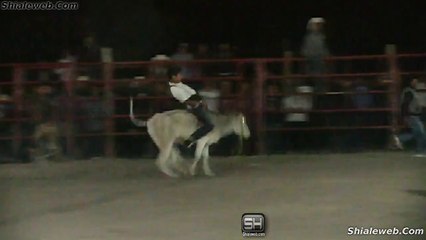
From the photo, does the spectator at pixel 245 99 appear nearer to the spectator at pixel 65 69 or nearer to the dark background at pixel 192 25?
the dark background at pixel 192 25

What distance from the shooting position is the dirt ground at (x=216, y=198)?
7.39m

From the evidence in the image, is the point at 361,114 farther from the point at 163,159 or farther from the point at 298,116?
the point at 163,159

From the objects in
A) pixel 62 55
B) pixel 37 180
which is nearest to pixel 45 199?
pixel 37 180

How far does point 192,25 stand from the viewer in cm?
804

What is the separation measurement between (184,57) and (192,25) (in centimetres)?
30

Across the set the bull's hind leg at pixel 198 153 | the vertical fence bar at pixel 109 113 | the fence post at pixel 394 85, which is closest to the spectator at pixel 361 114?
the fence post at pixel 394 85

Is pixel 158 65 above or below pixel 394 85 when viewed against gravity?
above

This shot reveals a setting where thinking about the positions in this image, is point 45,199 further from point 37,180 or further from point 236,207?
point 236,207

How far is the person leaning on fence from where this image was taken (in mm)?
8930

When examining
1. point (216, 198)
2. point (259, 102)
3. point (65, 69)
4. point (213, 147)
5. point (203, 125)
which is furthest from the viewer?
point (259, 102)

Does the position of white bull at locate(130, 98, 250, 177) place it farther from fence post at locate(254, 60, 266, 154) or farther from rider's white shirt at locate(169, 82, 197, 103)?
rider's white shirt at locate(169, 82, 197, 103)

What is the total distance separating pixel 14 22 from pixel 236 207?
2.36 meters

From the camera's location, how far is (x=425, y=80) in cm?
942

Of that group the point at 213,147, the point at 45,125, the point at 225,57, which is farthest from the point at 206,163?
the point at 45,125
